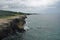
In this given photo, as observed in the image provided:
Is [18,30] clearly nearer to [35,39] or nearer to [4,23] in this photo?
[35,39]

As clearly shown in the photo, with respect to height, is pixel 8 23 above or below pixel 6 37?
above

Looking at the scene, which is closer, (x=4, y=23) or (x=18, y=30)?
(x=4, y=23)

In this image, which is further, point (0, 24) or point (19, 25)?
point (19, 25)

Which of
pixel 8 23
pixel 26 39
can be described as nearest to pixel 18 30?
pixel 26 39

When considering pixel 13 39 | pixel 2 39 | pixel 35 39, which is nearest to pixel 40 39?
pixel 35 39

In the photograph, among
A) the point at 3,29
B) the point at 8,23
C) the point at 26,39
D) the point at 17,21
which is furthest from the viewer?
the point at 17,21

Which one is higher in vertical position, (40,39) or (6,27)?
(6,27)

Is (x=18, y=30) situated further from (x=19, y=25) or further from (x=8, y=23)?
(x=8, y=23)

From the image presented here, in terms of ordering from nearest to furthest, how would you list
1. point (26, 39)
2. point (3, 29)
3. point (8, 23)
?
1. point (3, 29)
2. point (8, 23)
3. point (26, 39)

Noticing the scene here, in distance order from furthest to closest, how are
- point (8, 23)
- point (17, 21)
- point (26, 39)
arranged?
1. point (17, 21)
2. point (26, 39)
3. point (8, 23)
